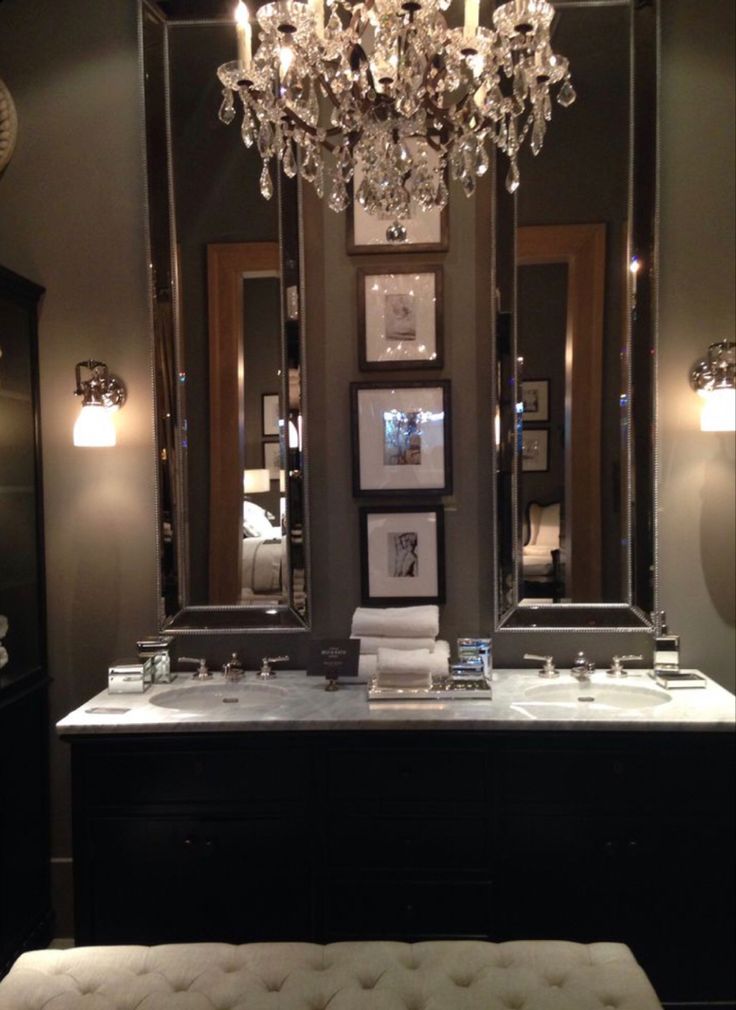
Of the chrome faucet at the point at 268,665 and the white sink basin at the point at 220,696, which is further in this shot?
the chrome faucet at the point at 268,665

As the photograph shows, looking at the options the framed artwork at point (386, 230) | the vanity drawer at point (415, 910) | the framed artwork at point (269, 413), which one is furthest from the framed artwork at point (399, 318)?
the vanity drawer at point (415, 910)

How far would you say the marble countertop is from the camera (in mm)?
2346

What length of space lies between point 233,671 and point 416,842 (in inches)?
33.9

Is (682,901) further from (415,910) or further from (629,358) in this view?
(629,358)

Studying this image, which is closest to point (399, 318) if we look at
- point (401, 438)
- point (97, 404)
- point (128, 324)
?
point (401, 438)

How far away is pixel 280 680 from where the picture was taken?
282 centimetres

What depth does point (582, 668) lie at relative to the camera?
2.79 m

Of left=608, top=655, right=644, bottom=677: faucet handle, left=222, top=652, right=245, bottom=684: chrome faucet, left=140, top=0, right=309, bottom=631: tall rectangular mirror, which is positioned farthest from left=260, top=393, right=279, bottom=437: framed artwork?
left=608, top=655, right=644, bottom=677: faucet handle

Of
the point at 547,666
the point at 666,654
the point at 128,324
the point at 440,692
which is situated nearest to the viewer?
the point at 440,692

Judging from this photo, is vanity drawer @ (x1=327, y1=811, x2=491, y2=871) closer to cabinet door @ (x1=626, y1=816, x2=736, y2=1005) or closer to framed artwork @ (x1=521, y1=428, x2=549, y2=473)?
cabinet door @ (x1=626, y1=816, x2=736, y2=1005)

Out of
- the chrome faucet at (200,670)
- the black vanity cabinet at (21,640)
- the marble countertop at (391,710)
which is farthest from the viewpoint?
the chrome faucet at (200,670)

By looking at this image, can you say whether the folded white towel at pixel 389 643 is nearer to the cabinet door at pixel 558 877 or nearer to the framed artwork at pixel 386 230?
the cabinet door at pixel 558 877

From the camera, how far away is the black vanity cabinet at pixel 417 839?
236cm

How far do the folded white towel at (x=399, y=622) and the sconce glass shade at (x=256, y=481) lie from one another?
54 cm
